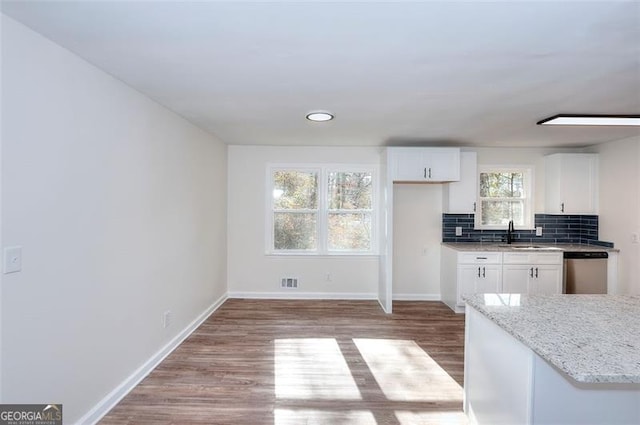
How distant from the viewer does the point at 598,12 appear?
155 cm

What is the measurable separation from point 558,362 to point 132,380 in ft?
9.28

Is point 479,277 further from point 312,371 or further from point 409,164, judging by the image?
point 312,371

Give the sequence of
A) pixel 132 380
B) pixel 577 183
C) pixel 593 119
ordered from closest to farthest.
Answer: pixel 132 380
pixel 593 119
pixel 577 183

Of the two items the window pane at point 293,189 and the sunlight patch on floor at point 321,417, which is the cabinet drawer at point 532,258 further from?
the sunlight patch on floor at point 321,417

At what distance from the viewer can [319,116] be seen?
3.35 meters

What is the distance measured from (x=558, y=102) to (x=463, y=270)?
7.64 feet

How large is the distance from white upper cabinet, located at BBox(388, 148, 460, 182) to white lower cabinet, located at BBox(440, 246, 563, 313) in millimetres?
1078

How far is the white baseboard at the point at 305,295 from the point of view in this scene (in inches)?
204

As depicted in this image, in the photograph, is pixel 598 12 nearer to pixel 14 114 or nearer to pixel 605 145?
pixel 14 114

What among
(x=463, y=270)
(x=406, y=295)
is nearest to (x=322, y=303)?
(x=406, y=295)

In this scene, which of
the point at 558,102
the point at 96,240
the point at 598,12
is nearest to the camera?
the point at 598,12

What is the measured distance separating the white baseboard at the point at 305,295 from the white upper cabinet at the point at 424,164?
187cm

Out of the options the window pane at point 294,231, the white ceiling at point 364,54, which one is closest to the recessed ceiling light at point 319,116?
the white ceiling at point 364,54

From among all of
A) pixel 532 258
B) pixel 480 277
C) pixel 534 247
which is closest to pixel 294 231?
pixel 480 277
